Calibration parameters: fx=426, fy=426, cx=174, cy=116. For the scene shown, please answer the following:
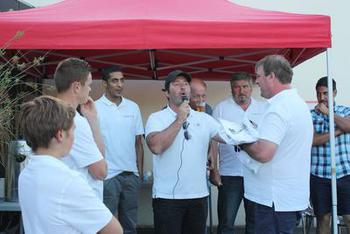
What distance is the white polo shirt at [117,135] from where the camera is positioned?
3.87 m

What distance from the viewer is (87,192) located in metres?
1.55

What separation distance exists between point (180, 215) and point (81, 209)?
1.72 meters

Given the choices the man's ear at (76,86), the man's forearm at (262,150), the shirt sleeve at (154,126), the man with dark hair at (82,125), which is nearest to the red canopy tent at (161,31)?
the shirt sleeve at (154,126)

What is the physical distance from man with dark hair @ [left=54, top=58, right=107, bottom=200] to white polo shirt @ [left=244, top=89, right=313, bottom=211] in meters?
1.02

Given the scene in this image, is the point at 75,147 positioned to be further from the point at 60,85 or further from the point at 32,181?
the point at 32,181

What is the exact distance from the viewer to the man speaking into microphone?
313 cm

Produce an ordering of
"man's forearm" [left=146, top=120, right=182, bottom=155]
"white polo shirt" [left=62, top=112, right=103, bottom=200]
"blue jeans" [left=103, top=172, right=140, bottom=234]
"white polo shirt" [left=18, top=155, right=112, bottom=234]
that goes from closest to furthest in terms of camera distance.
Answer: "white polo shirt" [left=18, top=155, right=112, bottom=234] → "white polo shirt" [left=62, top=112, right=103, bottom=200] → "man's forearm" [left=146, top=120, right=182, bottom=155] → "blue jeans" [left=103, top=172, right=140, bottom=234]

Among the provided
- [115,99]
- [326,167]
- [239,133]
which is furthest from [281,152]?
[115,99]

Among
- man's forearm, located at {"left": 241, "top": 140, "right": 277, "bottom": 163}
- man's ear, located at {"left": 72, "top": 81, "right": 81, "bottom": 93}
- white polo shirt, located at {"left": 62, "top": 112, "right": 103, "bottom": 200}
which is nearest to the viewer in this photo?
white polo shirt, located at {"left": 62, "top": 112, "right": 103, "bottom": 200}

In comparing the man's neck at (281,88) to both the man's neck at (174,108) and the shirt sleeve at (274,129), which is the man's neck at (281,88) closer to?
the shirt sleeve at (274,129)

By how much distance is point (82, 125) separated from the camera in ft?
7.38

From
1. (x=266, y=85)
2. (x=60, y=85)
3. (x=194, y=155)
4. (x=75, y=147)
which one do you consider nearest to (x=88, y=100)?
(x=60, y=85)

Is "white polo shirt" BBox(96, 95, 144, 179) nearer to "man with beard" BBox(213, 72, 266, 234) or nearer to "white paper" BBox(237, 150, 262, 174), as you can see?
"man with beard" BBox(213, 72, 266, 234)

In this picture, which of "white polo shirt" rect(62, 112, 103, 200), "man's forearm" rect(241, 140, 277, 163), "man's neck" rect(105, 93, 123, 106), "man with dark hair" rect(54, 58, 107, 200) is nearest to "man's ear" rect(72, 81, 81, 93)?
"man with dark hair" rect(54, 58, 107, 200)
